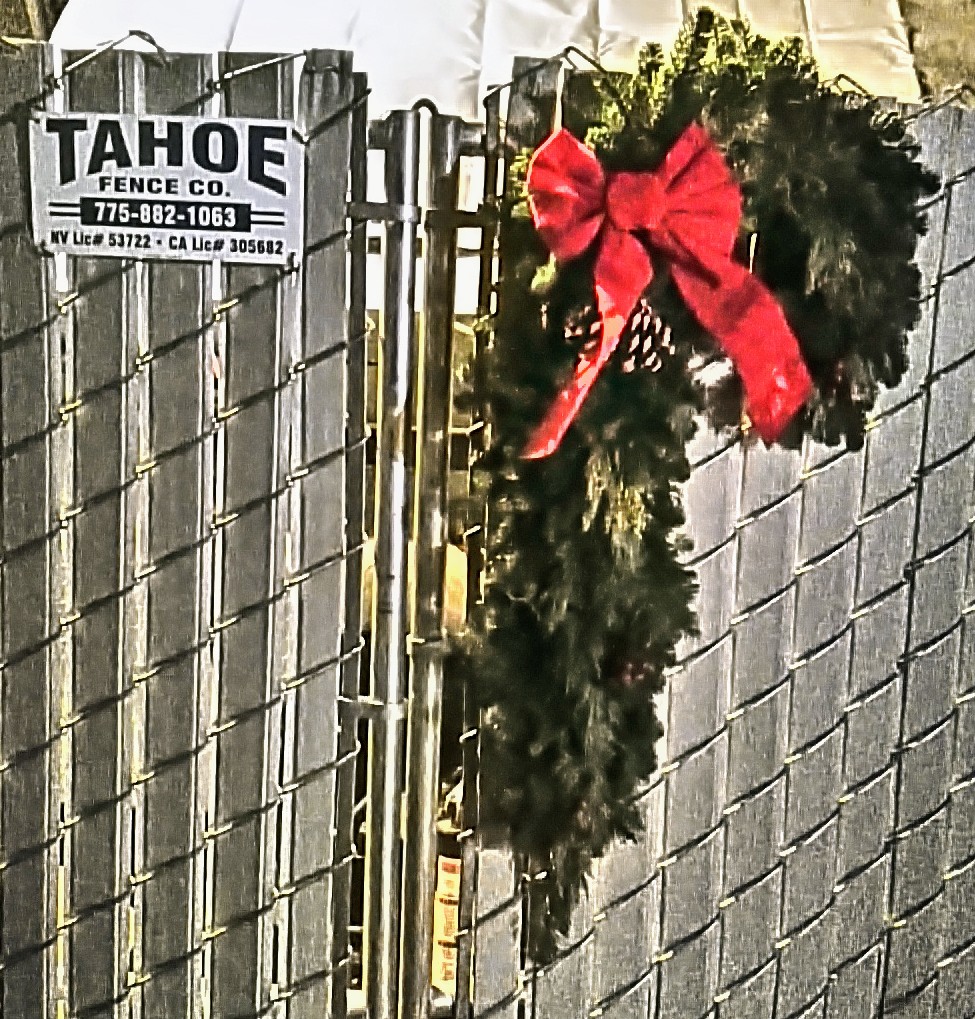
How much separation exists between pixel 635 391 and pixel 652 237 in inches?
4.3

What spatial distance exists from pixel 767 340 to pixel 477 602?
29 centimetres

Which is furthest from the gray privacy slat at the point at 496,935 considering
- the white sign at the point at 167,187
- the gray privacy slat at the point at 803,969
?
the white sign at the point at 167,187

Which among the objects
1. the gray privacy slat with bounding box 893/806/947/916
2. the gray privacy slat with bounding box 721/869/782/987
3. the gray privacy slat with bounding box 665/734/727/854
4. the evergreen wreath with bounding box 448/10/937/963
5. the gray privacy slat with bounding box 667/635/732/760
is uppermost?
the evergreen wreath with bounding box 448/10/937/963

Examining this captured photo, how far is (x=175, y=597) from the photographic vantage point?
949 millimetres

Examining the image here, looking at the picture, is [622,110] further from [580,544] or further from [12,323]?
[12,323]

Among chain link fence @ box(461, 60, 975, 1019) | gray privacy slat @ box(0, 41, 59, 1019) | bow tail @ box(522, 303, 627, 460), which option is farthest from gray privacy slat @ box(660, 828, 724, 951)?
gray privacy slat @ box(0, 41, 59, 1019)

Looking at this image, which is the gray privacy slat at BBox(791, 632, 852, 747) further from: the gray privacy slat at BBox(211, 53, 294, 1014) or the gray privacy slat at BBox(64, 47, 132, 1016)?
the gray privacy slat at BBox(64, 47, 132, 1016)

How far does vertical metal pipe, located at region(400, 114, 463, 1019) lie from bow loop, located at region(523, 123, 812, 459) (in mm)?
84

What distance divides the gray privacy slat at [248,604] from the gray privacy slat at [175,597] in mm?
16

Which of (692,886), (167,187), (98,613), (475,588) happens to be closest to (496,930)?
(692,886)

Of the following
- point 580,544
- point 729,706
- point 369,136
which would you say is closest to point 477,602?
point 580,544

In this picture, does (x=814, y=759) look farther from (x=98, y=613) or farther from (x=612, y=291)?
(x=98, y=613)

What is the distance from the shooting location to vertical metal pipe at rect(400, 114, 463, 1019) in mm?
911

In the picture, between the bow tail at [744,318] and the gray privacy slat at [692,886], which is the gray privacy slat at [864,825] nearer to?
the gray privacy slat at [692,886]
